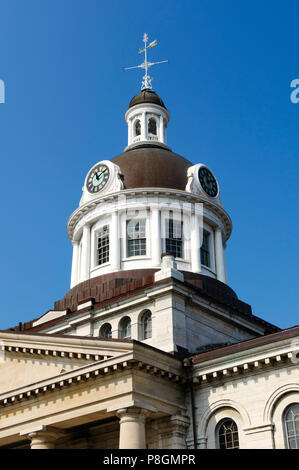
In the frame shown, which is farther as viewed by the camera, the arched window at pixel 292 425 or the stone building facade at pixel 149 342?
the stone building facade at pixel 149 342

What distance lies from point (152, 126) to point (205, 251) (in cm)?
1148

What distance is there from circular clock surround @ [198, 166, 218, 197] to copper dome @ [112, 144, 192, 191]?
97cm

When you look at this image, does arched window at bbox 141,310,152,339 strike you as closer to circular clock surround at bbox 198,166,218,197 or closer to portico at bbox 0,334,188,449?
portico at bbox 0,334,188,449

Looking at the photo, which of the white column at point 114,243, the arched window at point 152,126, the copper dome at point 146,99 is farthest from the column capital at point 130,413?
the copper dome at point 146,99

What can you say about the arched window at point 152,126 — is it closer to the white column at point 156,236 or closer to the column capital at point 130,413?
the white column at point 156,236

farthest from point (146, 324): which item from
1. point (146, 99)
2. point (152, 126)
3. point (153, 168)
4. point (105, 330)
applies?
point (146, 99)

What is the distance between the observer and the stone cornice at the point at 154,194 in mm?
41044

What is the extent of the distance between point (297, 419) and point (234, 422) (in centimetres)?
276

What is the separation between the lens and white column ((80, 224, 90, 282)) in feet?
136

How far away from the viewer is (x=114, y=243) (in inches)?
1591

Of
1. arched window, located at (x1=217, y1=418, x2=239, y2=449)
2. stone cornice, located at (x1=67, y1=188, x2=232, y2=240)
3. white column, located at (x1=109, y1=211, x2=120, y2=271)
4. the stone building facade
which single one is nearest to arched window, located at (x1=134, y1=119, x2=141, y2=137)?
the stone building facade
